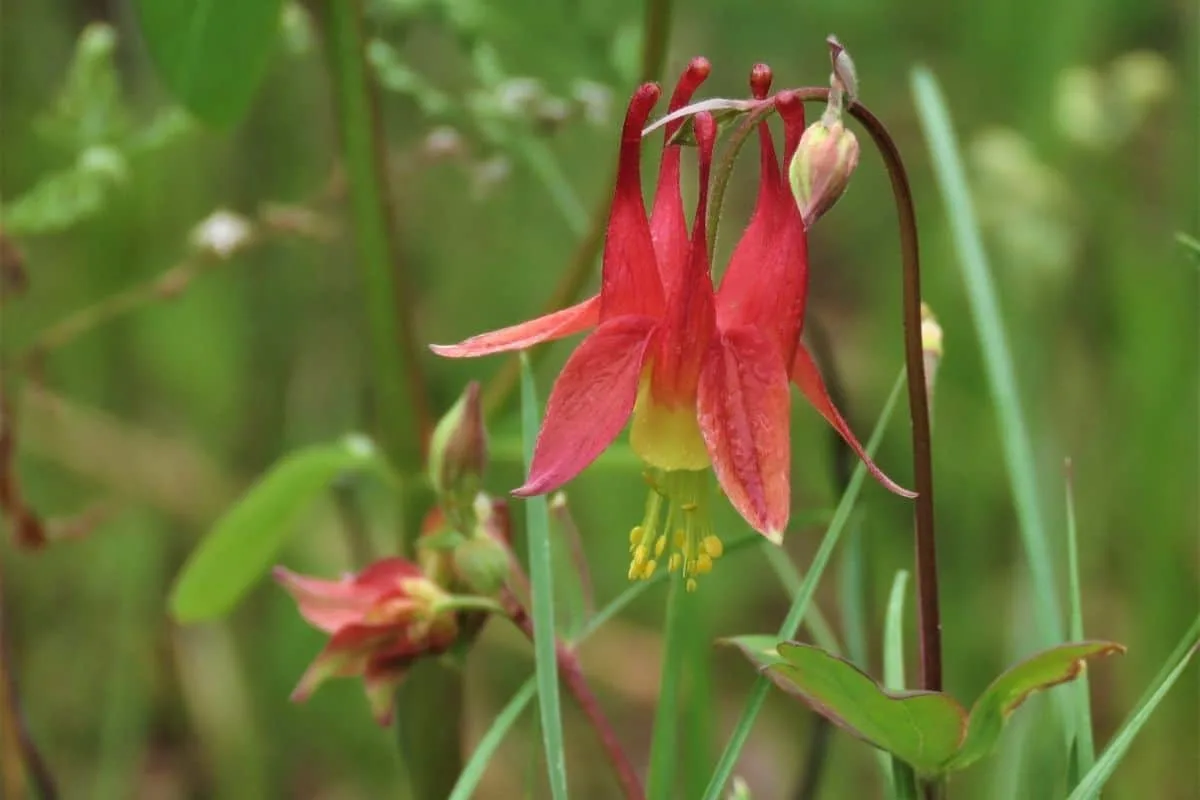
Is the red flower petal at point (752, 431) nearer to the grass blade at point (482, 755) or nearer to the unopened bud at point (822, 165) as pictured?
the unopened bud at point (822, 165)

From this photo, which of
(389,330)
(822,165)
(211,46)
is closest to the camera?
(822,165)

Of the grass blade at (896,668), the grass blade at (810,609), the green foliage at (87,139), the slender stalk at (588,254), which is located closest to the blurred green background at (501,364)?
the green foliage at (87,139)

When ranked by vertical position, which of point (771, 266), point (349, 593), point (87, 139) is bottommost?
point (349, 593)

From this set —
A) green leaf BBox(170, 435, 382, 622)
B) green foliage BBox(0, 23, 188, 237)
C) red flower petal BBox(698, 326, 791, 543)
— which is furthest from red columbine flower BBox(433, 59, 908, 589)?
green foliage BBox(0, 23, 188, 237)

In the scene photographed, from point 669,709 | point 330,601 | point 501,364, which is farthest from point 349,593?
point 501,364

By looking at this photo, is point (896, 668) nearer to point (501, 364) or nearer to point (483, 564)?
point (483, 564)

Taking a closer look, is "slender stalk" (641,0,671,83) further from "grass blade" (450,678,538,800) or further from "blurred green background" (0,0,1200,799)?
"grass blade" (450,678,538,800)
